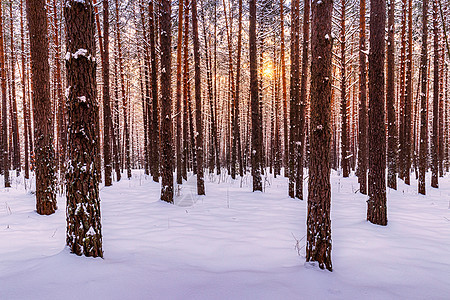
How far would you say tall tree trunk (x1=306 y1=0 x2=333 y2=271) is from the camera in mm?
3250

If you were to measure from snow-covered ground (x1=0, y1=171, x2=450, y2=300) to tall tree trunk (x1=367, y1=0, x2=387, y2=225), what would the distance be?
0.47 meters

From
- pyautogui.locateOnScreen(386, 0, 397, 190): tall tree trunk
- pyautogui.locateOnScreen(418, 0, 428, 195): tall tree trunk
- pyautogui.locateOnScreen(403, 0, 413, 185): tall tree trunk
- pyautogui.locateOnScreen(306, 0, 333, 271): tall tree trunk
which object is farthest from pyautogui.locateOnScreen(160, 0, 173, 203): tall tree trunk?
pyautogui.locateOnScreen(403, 0, 413, 185): tall tree trunk

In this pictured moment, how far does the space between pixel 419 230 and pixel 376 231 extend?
960 millimetres

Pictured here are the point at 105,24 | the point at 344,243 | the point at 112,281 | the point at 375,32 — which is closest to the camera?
the point at 112,281

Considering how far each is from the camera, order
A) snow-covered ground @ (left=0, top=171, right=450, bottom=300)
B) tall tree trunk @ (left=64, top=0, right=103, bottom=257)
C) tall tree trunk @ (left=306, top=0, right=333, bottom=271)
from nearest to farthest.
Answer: snow-covered ground @ (left=0, top=171, right=450, bottom=300) → tall tree trunk @ (left=64, top=0, right=103, bottom=257) → tall tree trunk @ (left=306, top=0, right=333, bottom=271)

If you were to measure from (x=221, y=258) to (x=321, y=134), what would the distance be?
2.11 meters

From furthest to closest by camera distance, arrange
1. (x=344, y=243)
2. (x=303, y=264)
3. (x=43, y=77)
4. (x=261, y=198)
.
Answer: (x=261, y=198)
(x=43, y=77)
(x=344, y=243)
(x=303, y=264)

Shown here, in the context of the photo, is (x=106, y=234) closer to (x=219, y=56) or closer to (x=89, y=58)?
(x=89, y=58)

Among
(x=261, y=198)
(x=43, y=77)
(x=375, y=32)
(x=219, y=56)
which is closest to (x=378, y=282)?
(x=375, y=32)

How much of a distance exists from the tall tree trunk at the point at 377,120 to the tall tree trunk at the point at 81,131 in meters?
5.05

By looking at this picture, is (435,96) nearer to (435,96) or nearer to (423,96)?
(435,96)

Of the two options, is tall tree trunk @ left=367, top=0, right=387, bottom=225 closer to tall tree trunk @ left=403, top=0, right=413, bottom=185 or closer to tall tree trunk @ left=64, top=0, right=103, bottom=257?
tall tree trunk @ left=64, top=0, right=103, bottom=257

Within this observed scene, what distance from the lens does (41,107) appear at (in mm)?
5695

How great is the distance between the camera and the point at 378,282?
304cm
